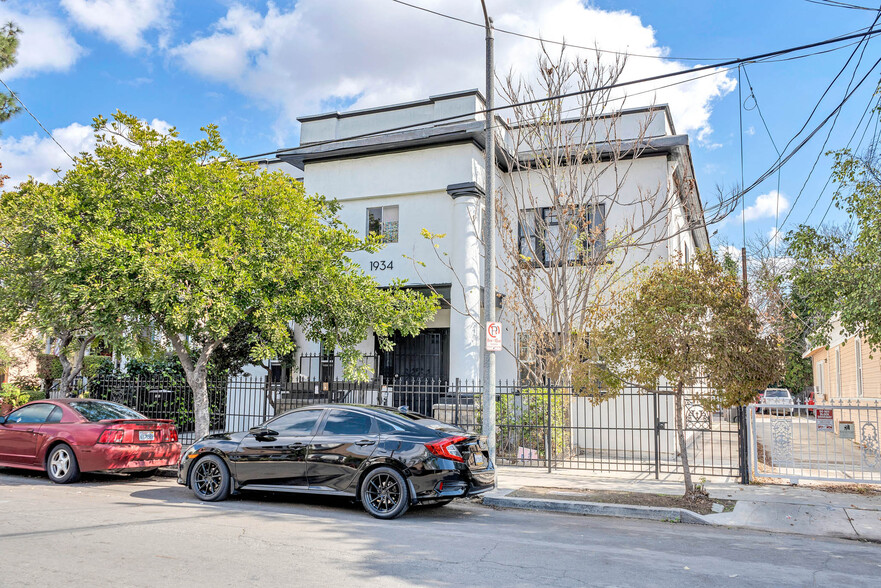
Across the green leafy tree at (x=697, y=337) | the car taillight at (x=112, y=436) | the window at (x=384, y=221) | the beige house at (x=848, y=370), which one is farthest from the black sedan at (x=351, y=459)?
the beige house at (x=848, y=370)

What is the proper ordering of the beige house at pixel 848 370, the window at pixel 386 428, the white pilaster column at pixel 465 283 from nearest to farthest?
1. the window at pixel 386 428
2. the white pilaster column at pixel 465 283
3. the beige house at pixel 848 370

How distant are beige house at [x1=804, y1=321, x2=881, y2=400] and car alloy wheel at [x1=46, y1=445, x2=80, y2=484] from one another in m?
15.7

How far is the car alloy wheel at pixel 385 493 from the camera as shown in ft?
27.0

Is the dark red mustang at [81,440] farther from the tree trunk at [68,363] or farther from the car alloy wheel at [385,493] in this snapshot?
the car alloy wheel at [385,493]

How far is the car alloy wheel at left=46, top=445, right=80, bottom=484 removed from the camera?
10992 millimetres

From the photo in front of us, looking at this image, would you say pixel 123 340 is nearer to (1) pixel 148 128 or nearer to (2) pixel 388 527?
(1) pixel 148 128

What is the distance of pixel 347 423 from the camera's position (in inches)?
351

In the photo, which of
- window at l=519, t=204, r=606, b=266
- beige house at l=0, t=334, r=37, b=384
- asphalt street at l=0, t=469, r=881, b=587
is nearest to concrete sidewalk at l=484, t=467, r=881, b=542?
asphalt street at l=0, t=469, r=881, b=587

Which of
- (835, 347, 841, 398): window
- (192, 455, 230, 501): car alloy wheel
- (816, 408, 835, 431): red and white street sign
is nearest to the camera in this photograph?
(192, 455, 230, 501): car alloy wheel

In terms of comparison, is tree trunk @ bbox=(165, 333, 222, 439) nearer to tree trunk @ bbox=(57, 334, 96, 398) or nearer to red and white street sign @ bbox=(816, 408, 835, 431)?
tree trunk @ bbox=(57, 334, 96, 398)

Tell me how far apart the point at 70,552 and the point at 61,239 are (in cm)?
742

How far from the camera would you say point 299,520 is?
26.7ft

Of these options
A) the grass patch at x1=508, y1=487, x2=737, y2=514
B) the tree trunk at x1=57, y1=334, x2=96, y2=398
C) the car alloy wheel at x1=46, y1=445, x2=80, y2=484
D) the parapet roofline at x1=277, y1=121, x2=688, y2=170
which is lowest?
the grass patch at x1=508, y1=487, x2=737, y2=514

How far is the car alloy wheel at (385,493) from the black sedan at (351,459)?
0.01m
